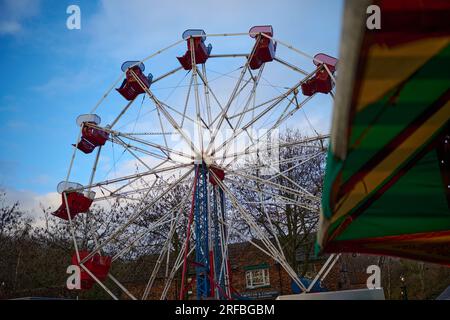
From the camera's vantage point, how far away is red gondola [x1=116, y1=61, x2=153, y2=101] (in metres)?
14.0

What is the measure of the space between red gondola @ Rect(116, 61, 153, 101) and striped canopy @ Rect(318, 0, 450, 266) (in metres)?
10.6

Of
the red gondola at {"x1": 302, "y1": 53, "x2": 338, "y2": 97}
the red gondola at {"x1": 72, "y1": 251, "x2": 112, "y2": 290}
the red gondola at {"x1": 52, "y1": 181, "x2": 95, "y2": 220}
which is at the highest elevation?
the red gondola at {"x1": 302, "y1": 53, "x2": 338, "y2": 97}

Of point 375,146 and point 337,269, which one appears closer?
point 375,146

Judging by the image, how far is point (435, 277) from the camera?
3117 cm

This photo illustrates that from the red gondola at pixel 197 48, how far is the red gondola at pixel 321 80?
3629mm

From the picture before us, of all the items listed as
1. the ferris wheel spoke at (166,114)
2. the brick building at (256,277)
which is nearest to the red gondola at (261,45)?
the ferris wheel spoke at (166,114)

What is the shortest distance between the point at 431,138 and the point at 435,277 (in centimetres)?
3211

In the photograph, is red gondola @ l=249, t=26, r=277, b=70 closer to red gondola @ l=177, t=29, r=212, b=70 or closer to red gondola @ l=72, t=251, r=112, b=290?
red gondola @ l=177, t=29, r=212, b=70

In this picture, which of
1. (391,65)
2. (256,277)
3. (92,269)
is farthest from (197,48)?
(256,277)

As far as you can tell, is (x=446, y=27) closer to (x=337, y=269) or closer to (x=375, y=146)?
(x=375, y=146)

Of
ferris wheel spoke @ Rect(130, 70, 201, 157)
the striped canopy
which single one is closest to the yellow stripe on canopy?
the striped canopy

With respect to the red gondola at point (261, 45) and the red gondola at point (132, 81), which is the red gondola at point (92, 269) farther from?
the red gondola at point (261, 45)

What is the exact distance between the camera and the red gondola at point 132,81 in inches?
549
